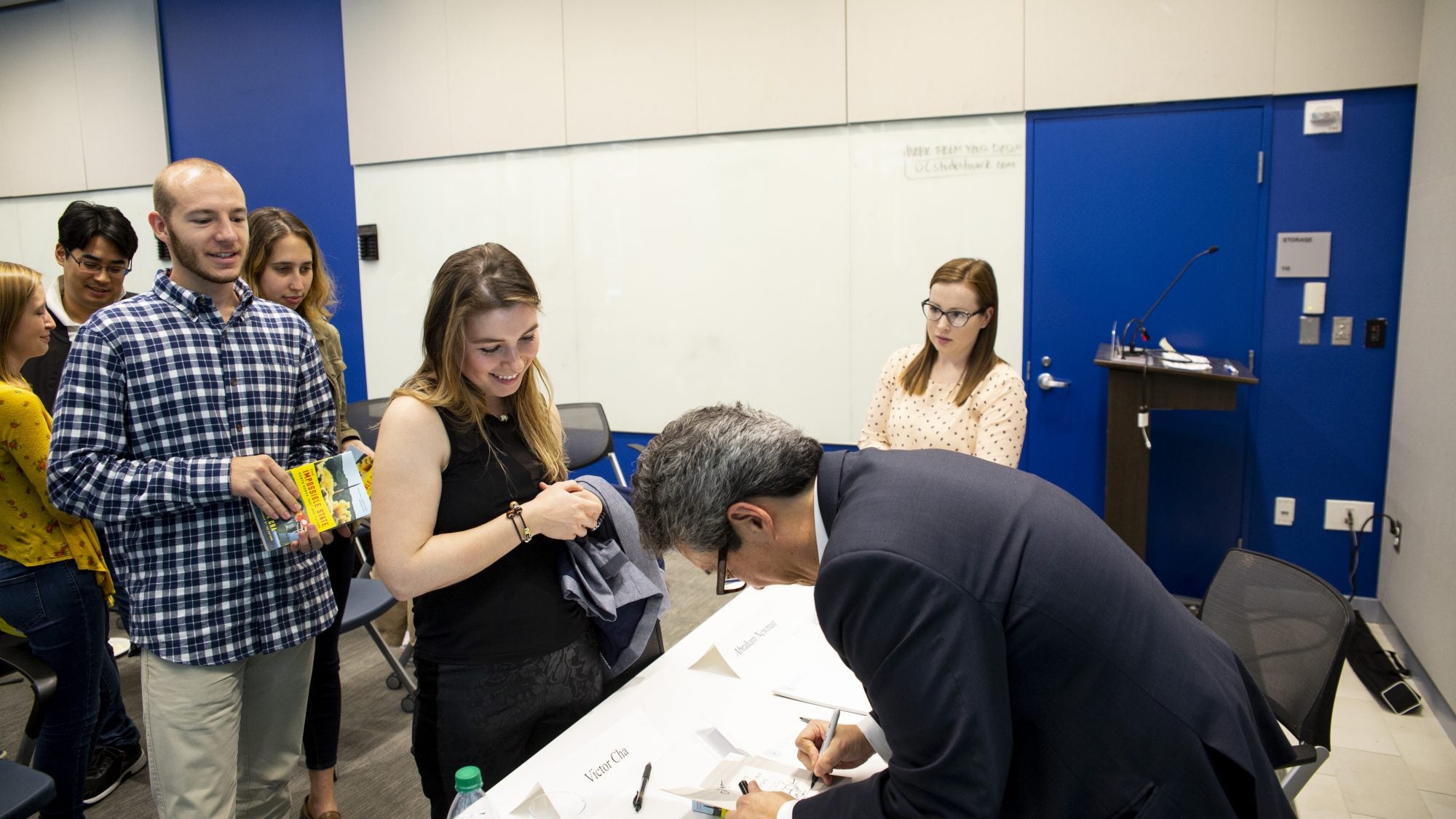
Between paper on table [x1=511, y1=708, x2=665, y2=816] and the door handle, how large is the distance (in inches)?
120

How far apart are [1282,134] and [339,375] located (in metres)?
3.79

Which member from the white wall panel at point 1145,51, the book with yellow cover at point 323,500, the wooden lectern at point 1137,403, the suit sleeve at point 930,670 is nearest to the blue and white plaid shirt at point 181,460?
the book with yellow cover at point 323,500

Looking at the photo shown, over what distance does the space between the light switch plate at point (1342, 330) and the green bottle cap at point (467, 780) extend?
12.6 ft

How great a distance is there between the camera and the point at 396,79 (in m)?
5.23

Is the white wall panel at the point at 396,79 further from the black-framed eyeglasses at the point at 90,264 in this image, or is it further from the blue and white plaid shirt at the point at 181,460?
the blue and white plaid shirt at the point at 181,460

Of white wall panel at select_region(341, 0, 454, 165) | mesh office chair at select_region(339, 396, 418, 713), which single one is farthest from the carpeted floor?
white wall panel at select_region(341, 0, 454, 165)

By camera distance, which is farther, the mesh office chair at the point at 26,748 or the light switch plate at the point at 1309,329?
the light switch plate at the point at 1309,329

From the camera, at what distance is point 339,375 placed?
2.82 meters

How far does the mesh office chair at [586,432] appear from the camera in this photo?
3539mm

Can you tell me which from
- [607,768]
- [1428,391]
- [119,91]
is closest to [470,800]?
[607,768]

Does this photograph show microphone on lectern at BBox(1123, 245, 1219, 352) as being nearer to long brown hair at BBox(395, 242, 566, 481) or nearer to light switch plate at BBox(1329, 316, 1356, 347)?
light switch plate at BBox(1329, 316, 1356, 347)

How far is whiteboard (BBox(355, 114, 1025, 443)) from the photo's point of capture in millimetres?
4152

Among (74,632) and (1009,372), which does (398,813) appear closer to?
(74,632)

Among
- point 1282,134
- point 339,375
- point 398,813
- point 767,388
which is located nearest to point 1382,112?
point 1282,134
